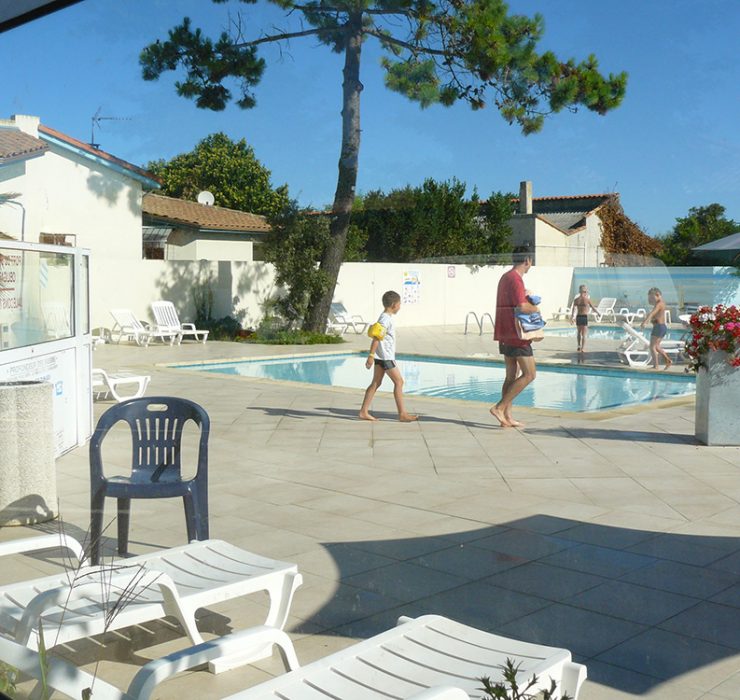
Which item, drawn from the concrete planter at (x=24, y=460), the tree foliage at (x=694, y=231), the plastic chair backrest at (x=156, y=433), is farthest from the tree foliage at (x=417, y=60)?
the concrete planter at (x=24, y=460)

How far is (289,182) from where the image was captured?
170 inches

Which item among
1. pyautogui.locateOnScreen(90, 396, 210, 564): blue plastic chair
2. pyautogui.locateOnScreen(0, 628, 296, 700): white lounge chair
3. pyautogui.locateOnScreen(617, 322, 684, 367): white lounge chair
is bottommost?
pyautogui.locateOnScreen(0, 628, 296, 700): white lounge chair

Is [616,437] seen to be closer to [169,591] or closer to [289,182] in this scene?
[289,182]

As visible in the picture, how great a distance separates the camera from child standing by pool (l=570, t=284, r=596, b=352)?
5152mm

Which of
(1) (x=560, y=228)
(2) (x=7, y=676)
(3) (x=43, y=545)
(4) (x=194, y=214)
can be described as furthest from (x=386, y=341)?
(2) (x=7, y=676)

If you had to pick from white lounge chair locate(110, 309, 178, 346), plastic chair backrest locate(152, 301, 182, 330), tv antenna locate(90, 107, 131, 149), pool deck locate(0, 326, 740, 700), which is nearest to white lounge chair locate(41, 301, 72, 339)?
pool deck locate(0, 326, 740, 700)

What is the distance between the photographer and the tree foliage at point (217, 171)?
4.31 metres

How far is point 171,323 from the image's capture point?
5.34m

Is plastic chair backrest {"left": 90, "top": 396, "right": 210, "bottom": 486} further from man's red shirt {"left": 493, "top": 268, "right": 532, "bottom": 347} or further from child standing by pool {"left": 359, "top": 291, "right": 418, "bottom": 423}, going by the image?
child standing by pool {"left": 359, "top": 291, "right": 418, "bottom": 423}

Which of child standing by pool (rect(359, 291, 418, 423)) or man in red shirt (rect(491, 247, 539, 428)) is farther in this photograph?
child standing by pool (rect(359, 291, 418, 423))

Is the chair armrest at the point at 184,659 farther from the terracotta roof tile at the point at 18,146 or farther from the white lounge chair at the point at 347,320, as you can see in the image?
the white lounge chair at the point at 347,320

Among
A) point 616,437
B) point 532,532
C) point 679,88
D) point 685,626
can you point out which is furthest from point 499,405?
point 679,88

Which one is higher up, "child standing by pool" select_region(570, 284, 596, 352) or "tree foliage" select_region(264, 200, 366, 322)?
"tree foliage" select_region(264, 200, 366, 322)

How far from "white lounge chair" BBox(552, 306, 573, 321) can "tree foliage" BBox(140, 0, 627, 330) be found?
220 centimetres
